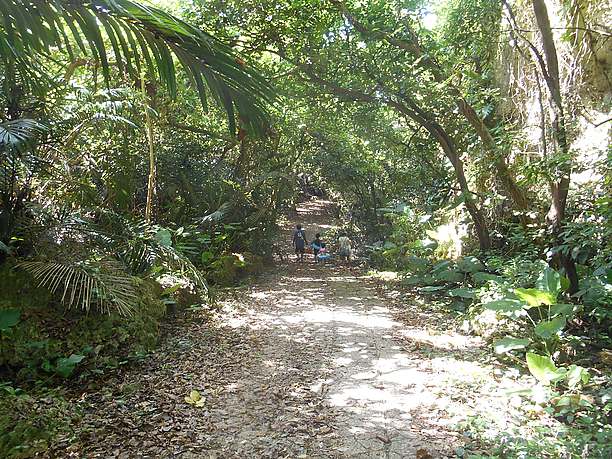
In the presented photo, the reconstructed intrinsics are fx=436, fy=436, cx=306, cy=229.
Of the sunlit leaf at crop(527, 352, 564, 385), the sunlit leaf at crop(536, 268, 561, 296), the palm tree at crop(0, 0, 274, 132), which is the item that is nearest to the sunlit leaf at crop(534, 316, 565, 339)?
the sunlit leaf at crop(536, 268, 561, 296)

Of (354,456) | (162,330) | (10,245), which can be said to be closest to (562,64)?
(354,456)

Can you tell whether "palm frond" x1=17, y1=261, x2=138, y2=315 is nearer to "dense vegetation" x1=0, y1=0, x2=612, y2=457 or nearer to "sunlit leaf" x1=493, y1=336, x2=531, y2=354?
"dense vegetation" x1=0, y1=0, x2=612, y2=457

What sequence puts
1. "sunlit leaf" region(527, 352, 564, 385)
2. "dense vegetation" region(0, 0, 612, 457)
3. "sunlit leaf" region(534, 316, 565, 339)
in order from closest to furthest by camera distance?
"dense vegetation" region(0, 0, 612, 457), "sunlit leaf" region(527, 352, 564, 385), "sunlit leaf" region(534, 316, 565, 339)

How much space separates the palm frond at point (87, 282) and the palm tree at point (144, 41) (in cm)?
291

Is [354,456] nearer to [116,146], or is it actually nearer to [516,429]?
[516,429]

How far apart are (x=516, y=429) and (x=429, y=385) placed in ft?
3.41

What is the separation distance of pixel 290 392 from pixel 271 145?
436 centimetres

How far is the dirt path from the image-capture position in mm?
3385

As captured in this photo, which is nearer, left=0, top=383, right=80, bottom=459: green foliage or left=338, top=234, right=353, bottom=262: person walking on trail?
left=0, top=383, right=80, bottom=459: green foliage

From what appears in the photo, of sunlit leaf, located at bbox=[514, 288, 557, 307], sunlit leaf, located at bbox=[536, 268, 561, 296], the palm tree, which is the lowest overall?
sunlit leaf, located at bbox=[514, 288, 557, 307]

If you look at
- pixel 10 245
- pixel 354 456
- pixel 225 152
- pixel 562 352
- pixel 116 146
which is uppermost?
pixel 225 152

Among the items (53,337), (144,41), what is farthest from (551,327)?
(53,337)

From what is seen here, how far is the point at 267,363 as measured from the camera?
5.07 meters

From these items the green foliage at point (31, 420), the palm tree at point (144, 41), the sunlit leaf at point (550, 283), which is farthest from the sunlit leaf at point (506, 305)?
the green foliage at point (31, 420)
